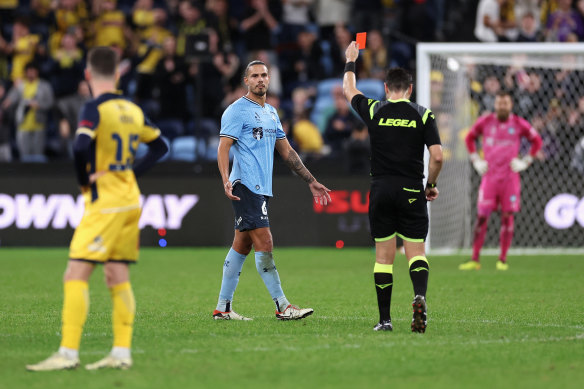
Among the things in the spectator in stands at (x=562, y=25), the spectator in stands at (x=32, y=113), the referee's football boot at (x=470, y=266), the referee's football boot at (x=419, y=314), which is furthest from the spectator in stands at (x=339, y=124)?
the referee's football boot at (x=419, y=314)

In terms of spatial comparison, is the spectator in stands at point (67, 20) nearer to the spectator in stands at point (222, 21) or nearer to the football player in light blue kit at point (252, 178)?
the spectator in stands at point (222, 21)

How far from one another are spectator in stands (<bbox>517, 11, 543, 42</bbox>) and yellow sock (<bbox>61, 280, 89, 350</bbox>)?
1511 centimetres

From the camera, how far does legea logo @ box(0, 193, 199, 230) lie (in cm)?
1768

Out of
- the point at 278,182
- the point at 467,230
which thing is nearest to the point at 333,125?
the point at 278,182

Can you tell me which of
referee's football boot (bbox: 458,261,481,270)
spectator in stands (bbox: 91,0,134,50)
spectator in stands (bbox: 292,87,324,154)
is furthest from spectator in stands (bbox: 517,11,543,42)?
spectator in stands (bbox: 91,0,134,50)

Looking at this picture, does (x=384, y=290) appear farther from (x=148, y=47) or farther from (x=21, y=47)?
(x=21, y=47)

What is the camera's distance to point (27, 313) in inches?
360

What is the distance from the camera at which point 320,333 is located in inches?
307

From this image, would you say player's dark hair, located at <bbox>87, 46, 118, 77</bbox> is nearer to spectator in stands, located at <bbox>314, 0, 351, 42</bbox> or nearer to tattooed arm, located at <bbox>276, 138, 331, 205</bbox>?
tattooed arm, located at <bbox>276, 138, 331, 205</bbox>

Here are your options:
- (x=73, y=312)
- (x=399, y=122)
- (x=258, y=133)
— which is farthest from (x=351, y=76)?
(x=73, y=312)

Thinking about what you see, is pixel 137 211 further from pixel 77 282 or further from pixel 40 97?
pixel 40 97

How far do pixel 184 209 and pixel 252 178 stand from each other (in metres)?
9.24

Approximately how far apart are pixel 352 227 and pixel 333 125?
7.43ft

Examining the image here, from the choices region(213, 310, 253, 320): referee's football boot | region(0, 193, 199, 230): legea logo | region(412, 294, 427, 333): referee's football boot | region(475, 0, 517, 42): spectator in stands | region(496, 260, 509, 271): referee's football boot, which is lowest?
region(496, 260, 509, 271): referee's football boot
